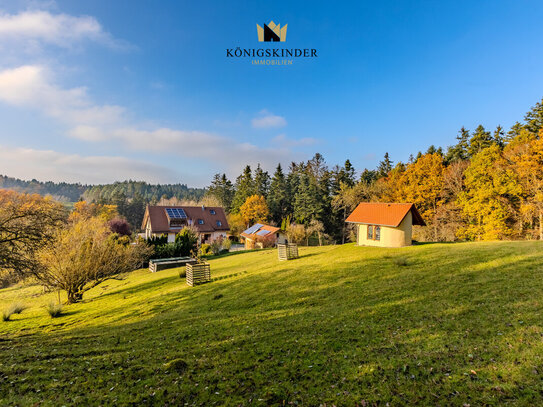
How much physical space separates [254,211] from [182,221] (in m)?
16.9

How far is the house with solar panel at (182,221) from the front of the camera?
48.5 metres

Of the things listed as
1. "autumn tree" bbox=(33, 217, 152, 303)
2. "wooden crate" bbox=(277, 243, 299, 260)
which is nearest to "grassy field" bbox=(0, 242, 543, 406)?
"autumn tree" bbox=(33, 217, 152, 303)

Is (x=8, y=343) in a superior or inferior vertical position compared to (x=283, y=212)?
inferior

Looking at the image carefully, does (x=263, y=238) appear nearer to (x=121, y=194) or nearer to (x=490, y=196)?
(x=490, y=196)

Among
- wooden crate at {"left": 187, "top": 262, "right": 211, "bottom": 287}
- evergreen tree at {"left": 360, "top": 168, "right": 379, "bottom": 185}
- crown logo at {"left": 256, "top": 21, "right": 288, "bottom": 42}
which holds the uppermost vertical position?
crown logo at {"left": 256, "top": 21, "right": 288, "bottom": 42}

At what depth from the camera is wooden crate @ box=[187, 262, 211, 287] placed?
1861 centimetres

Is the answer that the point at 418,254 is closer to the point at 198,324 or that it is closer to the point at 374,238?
the point at 374,238

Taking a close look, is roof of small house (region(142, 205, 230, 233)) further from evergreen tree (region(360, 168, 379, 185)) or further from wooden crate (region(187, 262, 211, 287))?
evergreen tree (region(360, 168, 379, 185))

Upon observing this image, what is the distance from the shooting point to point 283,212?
6600cm

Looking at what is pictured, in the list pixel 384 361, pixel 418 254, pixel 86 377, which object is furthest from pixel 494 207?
pixel 86 377

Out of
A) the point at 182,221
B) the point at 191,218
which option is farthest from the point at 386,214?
the point at 182,221

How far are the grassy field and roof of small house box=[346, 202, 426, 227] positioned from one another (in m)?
10.2

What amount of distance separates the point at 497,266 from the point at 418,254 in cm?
590

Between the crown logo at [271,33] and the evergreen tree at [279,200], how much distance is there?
157ft
